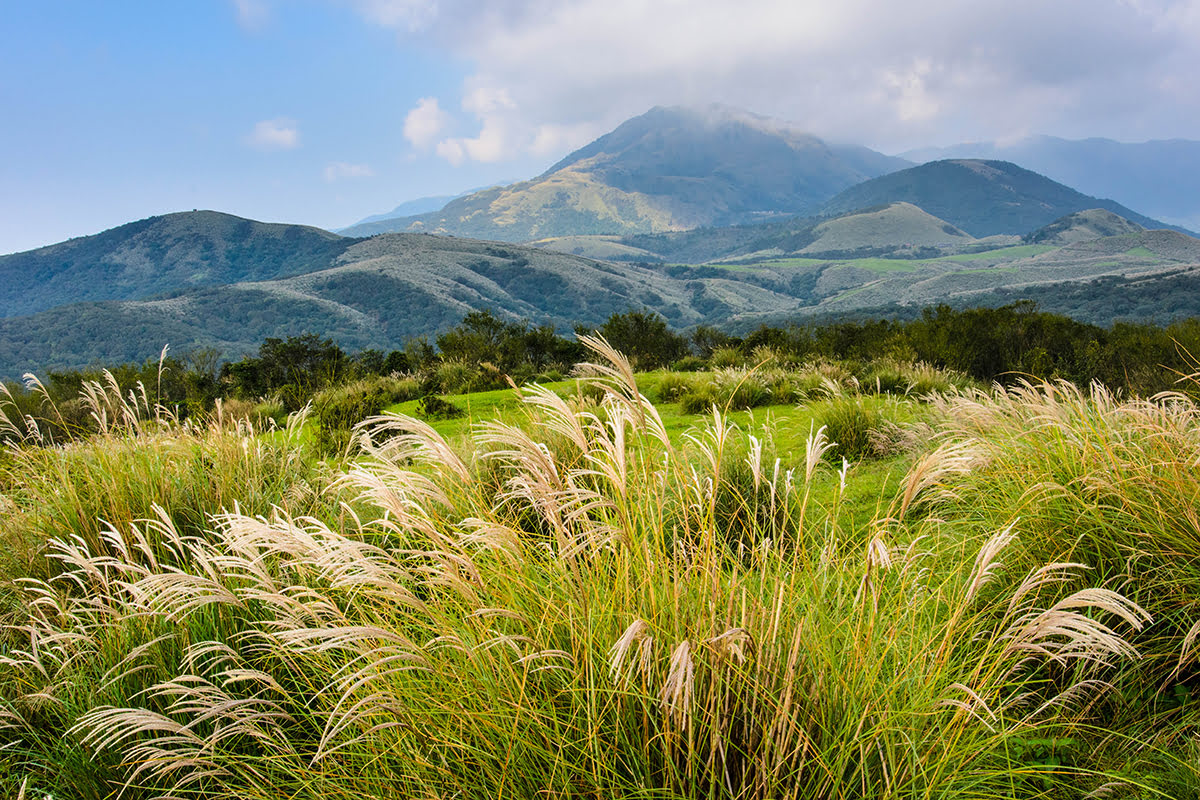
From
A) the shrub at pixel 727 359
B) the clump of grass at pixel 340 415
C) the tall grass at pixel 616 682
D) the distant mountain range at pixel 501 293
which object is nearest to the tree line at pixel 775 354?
the shrub at pixel 727 359

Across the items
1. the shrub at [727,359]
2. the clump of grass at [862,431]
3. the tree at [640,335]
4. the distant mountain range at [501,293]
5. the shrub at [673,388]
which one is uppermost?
the distant mountain range at [501,293]

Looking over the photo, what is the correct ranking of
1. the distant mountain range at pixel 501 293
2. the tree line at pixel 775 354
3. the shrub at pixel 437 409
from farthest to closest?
the distant mountain range at pixel 501 293, the tree line at pixel 775 354, the shrub at pixel 437 409

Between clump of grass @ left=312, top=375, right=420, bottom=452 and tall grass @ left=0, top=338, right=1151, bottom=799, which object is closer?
tall grass @ left=0, top=338, right=1151, bottom=799

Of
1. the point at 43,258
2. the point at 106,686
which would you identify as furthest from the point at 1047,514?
the point at 43,258

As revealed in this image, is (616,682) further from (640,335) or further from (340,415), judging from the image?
(640,335)

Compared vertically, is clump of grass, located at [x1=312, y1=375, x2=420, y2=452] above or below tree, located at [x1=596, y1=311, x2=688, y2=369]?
below

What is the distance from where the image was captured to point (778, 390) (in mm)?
9953

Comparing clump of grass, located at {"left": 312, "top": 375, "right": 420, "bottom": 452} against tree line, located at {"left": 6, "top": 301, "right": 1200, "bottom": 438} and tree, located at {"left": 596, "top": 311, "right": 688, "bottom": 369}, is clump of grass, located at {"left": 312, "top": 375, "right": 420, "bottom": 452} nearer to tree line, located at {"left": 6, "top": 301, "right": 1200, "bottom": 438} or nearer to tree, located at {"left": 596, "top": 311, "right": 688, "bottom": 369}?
tree line, located at {"left": 6, "top": 301, "right": 1200, "bottom": 438}

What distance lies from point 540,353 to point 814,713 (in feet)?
71.7

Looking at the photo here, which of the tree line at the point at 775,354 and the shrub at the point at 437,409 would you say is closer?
the shrub at the point at 437,409

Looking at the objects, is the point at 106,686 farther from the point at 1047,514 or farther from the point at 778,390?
the point at 778,390

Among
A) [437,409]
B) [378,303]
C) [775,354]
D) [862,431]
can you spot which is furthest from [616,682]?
[378,303]

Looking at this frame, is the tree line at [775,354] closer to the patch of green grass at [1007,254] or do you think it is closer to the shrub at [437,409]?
the shrub at [437,409]

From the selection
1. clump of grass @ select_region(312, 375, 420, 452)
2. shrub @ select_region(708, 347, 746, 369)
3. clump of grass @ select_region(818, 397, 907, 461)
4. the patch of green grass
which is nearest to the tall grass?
clump of grass @ select_region(818, 397, 907, 461)
